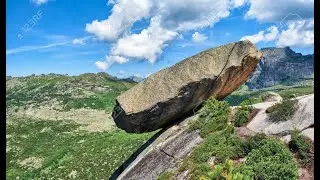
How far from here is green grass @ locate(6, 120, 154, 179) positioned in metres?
59.8

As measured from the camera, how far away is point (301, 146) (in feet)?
67.1

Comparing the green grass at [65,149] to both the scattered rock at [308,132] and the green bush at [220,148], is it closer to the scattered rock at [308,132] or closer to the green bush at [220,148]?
the green bush at [220,148]

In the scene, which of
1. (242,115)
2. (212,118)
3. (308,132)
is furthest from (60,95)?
(308,132)

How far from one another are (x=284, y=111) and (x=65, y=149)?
5646 cm

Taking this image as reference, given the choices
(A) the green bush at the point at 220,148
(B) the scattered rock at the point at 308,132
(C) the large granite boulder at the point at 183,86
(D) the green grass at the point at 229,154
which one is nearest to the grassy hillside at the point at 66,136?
Result: (C) the large granite boulder at the point at 183,86

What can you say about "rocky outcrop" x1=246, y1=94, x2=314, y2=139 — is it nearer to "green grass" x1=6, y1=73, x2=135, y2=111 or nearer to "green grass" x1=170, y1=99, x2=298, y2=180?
"green grass" x1=170, y1=99, x2=298, y2=180

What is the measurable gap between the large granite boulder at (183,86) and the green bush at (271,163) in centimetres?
865

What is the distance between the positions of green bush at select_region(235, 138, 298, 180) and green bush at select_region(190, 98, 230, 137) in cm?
498

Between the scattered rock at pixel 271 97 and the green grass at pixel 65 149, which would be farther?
the green grass at pixel 65 149

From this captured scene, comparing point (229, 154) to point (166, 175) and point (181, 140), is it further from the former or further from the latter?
point (181, 140)

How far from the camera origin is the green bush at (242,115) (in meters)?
25.6

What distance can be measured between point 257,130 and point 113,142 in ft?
173

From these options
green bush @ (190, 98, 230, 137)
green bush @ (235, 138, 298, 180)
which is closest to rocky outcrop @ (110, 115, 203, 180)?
green bush @ (190, 98, 230, 137)

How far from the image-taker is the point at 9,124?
101 meters
